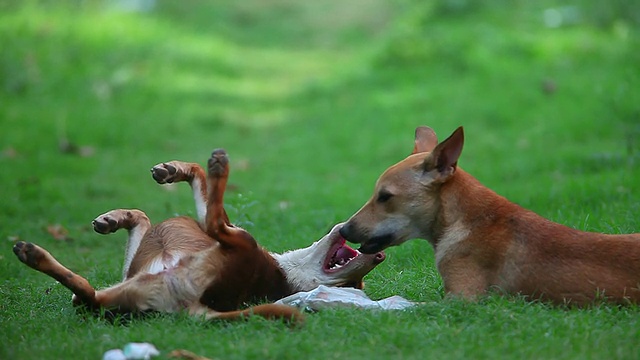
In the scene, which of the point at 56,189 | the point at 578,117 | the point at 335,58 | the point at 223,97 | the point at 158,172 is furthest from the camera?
the point at 335,58

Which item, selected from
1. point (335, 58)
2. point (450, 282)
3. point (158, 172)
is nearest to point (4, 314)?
point (158, 172)

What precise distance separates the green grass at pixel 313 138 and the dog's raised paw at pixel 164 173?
86 cm

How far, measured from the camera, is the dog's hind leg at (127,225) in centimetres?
620

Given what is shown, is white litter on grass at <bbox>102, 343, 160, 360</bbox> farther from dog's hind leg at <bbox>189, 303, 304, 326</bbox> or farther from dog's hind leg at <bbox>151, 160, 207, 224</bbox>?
dog's hind leg at <bbox>151, 160, 207, 224</bbox>

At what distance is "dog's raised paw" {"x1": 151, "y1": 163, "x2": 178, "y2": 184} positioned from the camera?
20.2 ft

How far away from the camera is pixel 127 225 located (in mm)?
6352

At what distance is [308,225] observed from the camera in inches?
Answer: 333

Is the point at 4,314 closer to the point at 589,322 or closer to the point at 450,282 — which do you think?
the point at 450,282

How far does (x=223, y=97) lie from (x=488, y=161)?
20.4ft

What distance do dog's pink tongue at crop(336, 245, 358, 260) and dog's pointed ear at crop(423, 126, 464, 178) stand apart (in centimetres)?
80

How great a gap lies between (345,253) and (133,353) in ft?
6.37

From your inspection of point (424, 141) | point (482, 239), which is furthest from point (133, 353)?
point (424, 141)

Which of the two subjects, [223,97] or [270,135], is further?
[223,97]

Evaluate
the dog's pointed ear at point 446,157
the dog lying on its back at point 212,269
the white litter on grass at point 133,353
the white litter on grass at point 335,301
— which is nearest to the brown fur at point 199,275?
the dog lying on its back at point 212,269
